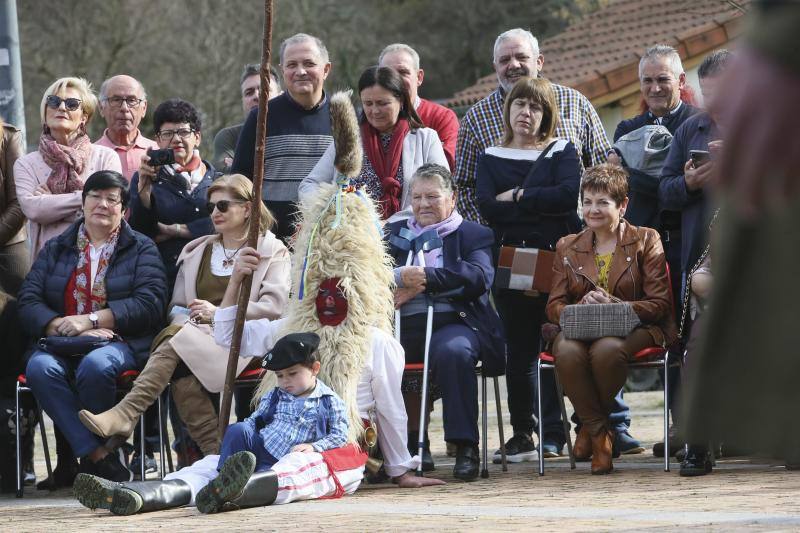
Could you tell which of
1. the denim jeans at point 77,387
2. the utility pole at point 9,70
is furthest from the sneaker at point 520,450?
the utility pole at point 9,70

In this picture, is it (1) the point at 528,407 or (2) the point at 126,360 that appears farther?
(1) the point at 528,407

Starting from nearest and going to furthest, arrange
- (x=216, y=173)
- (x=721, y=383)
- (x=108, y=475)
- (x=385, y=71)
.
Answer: (x=721, y=383)
(x=108, y=475)
(x=385, y=71)
(x=216, y=173)

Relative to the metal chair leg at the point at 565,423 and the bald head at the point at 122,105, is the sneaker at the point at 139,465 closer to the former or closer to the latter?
the bald head at the point at 122,105

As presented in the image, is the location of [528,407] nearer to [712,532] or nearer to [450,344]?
[450,344]

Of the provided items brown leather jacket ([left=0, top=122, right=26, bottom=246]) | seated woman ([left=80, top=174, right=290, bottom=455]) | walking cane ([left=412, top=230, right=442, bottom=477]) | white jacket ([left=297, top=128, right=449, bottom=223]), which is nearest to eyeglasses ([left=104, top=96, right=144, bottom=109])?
brown leather jacket ([left=0, top=122, right=26, bottom=246])

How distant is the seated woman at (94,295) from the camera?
7.70m

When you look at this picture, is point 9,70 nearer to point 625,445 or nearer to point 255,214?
point 255,214

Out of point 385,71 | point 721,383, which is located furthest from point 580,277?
point 721,383


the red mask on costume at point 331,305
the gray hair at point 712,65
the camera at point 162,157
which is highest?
the gray hair at point 712,65

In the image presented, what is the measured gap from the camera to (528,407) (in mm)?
8430

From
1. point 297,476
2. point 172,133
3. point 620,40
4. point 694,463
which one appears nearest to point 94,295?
point 172,133

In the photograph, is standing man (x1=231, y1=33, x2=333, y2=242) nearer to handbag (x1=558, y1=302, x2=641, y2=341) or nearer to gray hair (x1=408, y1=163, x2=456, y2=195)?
gray hair (x1=408, y1=163, x2=456, y2=195)

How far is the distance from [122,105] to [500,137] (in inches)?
97.2

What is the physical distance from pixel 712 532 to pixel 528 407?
373cm
